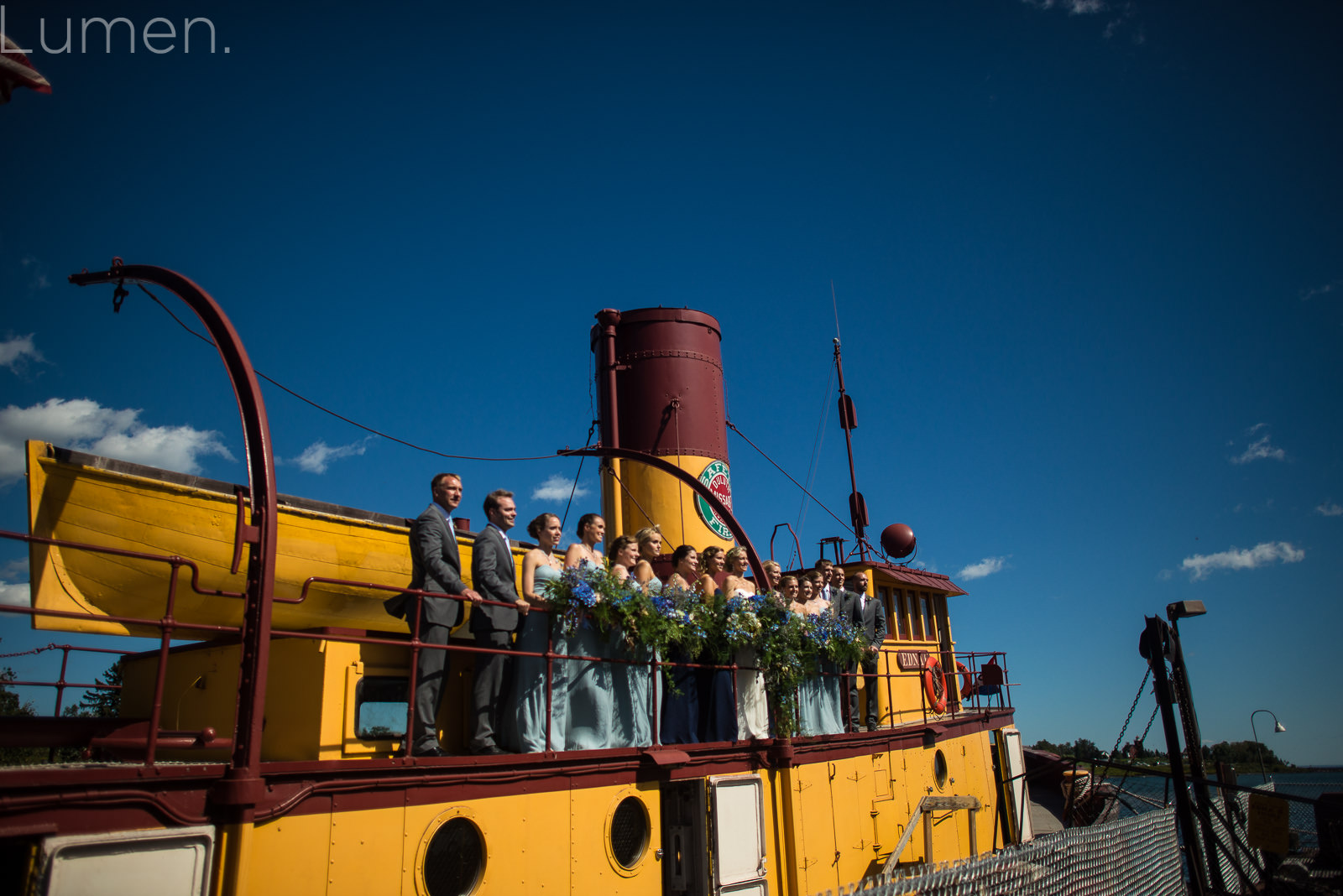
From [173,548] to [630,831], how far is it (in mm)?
4628

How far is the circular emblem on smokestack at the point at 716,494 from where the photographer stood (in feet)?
40.5

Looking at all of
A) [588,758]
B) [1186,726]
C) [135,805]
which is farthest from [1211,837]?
[135,805]

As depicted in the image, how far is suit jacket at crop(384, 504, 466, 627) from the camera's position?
5996mm

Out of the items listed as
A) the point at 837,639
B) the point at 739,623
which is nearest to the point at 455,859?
the point at 739,623

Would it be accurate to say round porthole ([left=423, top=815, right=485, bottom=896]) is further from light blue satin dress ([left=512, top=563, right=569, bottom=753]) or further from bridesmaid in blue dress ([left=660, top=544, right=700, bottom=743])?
bridesmaid in blue dress ([left=660, top=544, right=700, bottom=743])

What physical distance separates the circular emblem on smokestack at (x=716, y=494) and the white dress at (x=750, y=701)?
A: 370 centimetres

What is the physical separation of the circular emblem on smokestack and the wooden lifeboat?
404cm

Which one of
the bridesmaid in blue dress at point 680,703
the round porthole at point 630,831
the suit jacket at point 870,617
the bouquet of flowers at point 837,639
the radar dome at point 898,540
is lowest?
the round porthole at point 630,831

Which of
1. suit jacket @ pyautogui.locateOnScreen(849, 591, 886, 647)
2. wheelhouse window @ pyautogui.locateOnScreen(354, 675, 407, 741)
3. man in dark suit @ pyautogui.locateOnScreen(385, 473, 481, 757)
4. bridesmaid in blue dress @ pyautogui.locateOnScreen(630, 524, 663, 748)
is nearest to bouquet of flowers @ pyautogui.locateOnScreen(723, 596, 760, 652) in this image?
bridesmaid in blue dress @ pyautogui.locateOnScreen(630, 524, 663, 748)

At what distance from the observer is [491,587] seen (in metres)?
6.28

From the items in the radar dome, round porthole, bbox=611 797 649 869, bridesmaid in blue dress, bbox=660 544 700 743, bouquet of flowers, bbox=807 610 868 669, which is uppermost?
the radar dome

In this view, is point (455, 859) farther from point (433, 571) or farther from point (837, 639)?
point (837, 639)

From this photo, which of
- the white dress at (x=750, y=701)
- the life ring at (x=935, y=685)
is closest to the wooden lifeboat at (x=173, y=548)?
the white dress at (x=750, y=701)

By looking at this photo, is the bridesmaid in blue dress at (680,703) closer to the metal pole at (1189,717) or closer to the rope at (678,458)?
the rope at (678,458)
